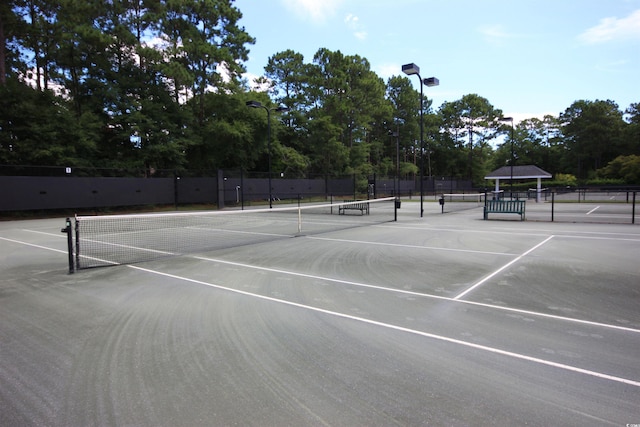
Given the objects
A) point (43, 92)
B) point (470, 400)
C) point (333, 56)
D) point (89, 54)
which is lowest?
point (470, 400)

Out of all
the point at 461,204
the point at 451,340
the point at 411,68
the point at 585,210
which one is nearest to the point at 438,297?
the point at 451,340

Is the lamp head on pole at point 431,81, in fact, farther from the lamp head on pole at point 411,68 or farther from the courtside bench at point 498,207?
the courtside bench at point 498,207

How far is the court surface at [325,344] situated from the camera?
2705 millimetres

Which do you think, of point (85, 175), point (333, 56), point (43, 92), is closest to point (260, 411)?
point (85, 175)

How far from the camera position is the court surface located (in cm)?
271

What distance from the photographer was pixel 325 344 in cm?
383

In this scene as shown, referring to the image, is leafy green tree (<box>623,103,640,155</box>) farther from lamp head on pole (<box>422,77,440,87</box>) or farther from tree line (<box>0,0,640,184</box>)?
lamp head on pole (<box>422,77,440,87</box>)

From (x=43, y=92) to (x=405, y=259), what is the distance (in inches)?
1211

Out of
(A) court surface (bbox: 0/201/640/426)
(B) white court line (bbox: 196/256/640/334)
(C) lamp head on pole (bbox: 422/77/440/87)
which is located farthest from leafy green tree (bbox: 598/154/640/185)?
(B) white court line (bbox: 196/256/640/334)

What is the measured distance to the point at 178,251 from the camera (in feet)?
32.2

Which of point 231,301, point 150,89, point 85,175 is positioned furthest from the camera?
point 150,89

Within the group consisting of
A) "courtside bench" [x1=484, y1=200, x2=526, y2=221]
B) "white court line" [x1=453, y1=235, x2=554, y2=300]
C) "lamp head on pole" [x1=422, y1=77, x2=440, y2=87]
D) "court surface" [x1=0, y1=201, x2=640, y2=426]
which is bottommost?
"court surface" [x1=0, y1=201, x2=640, y2=426]

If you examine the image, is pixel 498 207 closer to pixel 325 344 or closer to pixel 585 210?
pixel 585 210

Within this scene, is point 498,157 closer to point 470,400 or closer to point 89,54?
point 89,54
